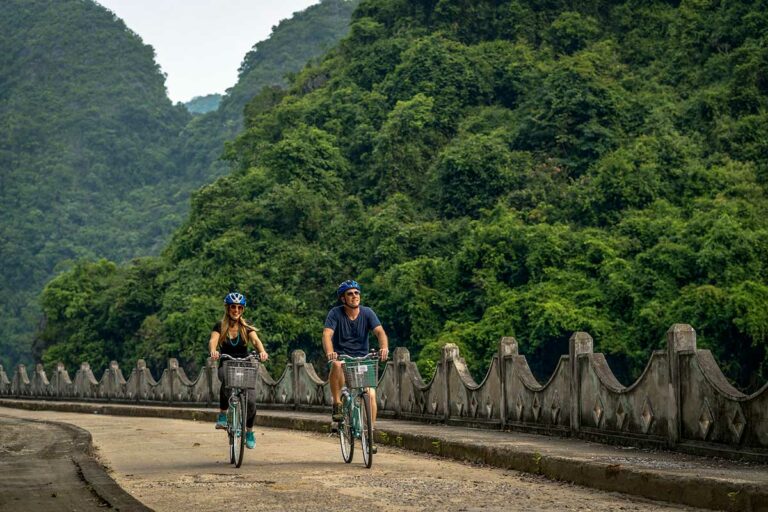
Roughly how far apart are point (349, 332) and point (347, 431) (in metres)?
0.97

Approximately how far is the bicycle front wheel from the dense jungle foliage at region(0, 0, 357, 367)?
106m

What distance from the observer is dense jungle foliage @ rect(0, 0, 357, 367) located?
12912 cm

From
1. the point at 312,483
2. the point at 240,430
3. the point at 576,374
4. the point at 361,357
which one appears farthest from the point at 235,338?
the point at 576,374

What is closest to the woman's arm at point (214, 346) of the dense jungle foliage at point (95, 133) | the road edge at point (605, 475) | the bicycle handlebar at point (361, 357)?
the bicycle handlebar at point (361, 357)

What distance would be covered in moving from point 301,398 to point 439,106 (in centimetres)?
4362

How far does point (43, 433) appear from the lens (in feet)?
57.6

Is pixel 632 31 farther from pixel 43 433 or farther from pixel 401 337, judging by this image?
pixel 43 433

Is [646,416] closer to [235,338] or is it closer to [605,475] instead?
[605,475]

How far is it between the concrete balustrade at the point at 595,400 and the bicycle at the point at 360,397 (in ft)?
8.58

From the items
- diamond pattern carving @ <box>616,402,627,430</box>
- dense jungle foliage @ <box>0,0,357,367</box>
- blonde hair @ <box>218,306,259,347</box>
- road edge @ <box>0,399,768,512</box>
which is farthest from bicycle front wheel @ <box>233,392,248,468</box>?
dense jungle foliage @ <box>0,0,357,367</box>

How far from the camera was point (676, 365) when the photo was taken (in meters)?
11.3

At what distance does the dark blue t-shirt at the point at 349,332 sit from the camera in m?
11.9

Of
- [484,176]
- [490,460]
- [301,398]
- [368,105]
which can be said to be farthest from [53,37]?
[490,460]

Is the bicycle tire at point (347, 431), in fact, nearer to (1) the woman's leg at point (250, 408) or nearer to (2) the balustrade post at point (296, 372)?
(1) the woman's leg at point (250, 408)
